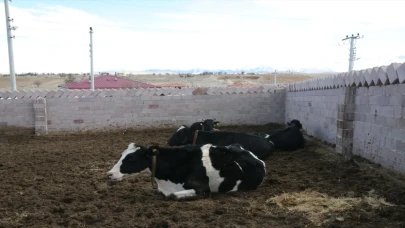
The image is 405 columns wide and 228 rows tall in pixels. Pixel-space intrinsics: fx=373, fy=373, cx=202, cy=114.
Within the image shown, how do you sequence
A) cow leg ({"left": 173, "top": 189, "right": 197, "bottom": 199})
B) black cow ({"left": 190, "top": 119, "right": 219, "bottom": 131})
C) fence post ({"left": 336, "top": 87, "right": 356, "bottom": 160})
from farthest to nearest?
black cow ({"left": 190, "top": 119, "right": 219, "bottom": 131})
fence post ({"left": 336, "top": 87, "right": 356, "bottom": 160})
cow leg ({"left": 173, "top": 189, "right": 197, "bottom": 199})

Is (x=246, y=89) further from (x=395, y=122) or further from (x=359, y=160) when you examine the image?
(x=395, y=122)

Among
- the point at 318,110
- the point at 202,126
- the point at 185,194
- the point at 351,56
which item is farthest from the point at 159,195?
the point at 351,56

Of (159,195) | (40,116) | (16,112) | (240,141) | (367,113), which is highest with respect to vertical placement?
(367,113)

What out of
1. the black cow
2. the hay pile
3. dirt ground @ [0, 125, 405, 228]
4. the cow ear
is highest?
the cow ear

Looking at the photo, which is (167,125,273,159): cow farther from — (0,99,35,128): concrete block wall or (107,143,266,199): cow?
(0,99,35,128): concrete block wall

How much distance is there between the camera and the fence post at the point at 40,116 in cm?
1173

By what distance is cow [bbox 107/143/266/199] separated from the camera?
529 cm

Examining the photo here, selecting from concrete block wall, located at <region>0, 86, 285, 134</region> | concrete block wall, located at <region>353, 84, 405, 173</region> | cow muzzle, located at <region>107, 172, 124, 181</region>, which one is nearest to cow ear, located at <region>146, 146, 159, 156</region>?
cow muzzle, located at <region>107, 172, 124, 181</region>

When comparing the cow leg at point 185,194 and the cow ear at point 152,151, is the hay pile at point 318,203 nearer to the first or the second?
the cow leg at point 185,194

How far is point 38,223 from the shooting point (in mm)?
4320

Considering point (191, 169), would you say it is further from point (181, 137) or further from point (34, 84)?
point (34, 84)

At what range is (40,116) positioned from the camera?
11750 mm

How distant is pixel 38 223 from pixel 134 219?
3.64 feet

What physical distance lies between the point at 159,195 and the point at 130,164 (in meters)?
0.63
